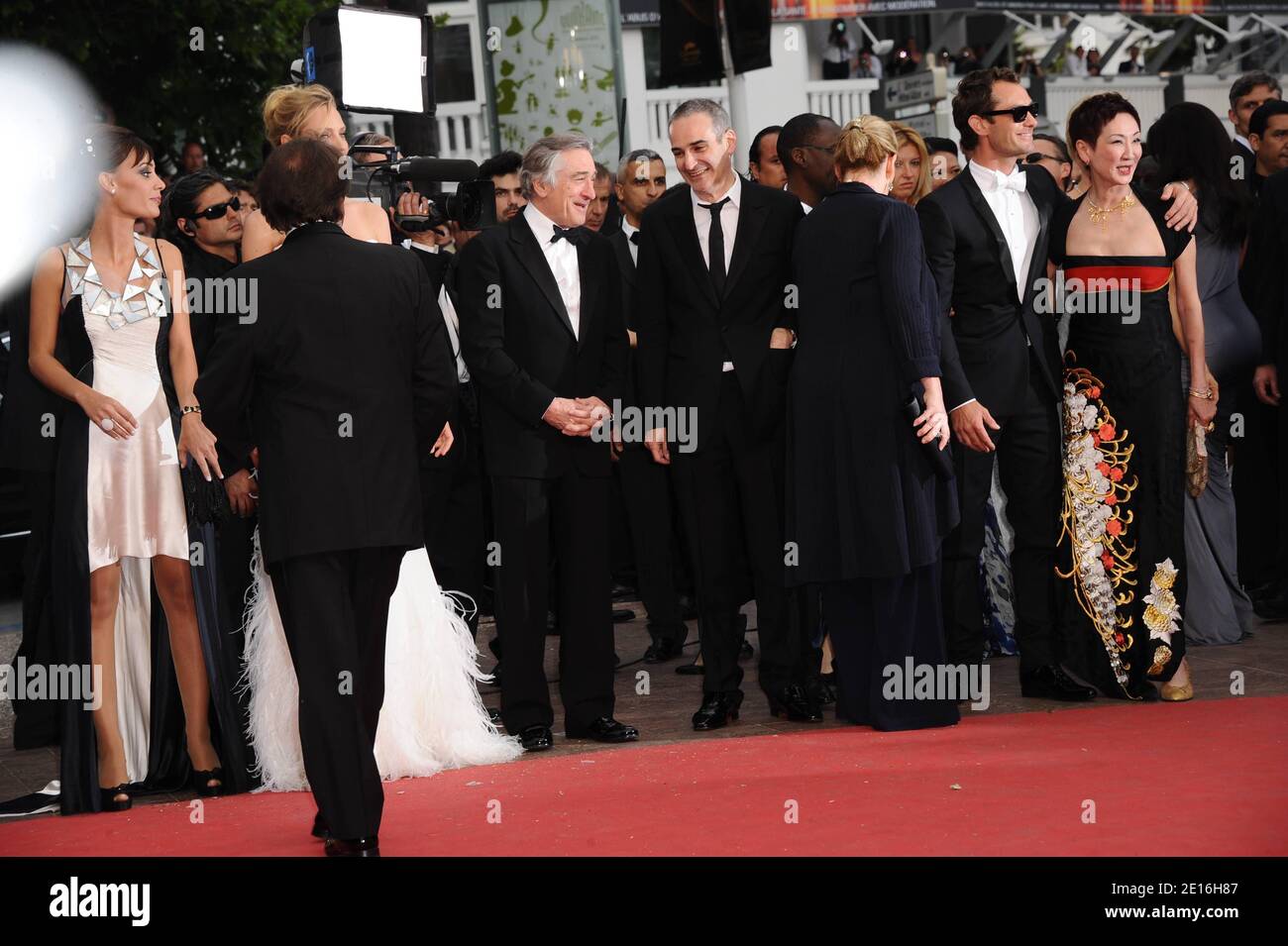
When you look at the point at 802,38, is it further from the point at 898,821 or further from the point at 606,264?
the point at 898,821

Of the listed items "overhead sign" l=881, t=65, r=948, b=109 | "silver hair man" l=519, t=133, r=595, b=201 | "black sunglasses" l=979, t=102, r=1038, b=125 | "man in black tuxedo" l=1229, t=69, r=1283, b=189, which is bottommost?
"silver hair man" l=519, t=133, r=595, b=201

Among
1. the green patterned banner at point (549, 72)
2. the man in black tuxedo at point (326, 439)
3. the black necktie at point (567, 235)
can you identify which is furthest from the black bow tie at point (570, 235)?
the green patterned banner at point (549, 72)

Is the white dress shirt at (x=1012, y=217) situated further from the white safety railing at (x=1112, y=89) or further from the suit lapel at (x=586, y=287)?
the white safety railing at (x=1112, y=89)

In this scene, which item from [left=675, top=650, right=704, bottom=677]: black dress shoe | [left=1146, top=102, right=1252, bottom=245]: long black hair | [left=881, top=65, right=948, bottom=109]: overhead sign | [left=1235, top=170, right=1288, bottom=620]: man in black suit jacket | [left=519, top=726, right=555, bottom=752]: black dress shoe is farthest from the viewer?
[left=881, top=65, right=948, bottom=109]: overhead sign

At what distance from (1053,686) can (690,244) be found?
6.83 ft

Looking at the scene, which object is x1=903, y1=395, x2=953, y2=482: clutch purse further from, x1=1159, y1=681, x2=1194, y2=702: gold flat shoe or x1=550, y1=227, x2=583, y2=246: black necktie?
x1=550, y1=227, x2=583, y2=246: black necktie

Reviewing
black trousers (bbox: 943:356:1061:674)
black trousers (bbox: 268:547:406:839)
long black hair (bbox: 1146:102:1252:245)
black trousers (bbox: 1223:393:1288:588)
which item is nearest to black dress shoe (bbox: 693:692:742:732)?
black trousers (bbox: 943:356:1061:674)

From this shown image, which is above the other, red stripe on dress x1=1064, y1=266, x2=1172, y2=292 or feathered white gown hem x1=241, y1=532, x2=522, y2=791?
red stripe on dress x1=1064, y1=266, x2=1172, y2=292

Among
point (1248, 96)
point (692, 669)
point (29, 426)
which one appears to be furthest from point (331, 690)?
point (1248, 96)

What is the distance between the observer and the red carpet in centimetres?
443

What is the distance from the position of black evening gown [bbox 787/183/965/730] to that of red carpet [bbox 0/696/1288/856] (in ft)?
0.98

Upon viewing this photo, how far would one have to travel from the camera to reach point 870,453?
6098mm

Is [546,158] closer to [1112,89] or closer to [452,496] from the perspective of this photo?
[452,496]
